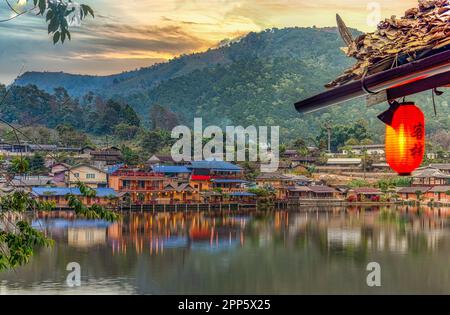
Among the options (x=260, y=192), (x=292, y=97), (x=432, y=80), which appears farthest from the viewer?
(x=292, y=97)

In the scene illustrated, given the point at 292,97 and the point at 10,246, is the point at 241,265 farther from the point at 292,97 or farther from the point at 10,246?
the point at 292,97

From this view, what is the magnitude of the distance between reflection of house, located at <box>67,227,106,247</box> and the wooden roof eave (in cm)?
1085

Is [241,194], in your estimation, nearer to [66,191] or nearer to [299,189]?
[299,189]

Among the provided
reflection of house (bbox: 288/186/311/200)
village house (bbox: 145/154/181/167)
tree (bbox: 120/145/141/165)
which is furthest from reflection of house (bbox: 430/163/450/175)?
tree (bbox: 120/145/141/165)

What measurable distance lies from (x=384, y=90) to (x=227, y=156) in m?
21.1

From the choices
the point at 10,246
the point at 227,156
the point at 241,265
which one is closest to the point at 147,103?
the point at 227,156

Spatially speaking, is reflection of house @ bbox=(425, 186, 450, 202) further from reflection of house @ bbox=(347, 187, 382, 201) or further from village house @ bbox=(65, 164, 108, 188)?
village house @ bbox=(65, 164, 108, 188)

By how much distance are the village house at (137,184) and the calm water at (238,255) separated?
1.35 metres

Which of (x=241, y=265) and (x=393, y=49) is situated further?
(x=241, y=265)

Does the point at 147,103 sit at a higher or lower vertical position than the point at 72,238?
higher

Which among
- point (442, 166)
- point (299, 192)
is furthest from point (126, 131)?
point (442, 166)

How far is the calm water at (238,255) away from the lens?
29.0 ft

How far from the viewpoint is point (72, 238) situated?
42.7ft

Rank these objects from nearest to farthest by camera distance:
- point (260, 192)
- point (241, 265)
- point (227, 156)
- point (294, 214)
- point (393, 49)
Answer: point (393, 49)
point (241, 265)
point (294, 214)
point (260, 192)
point (227, 156)
